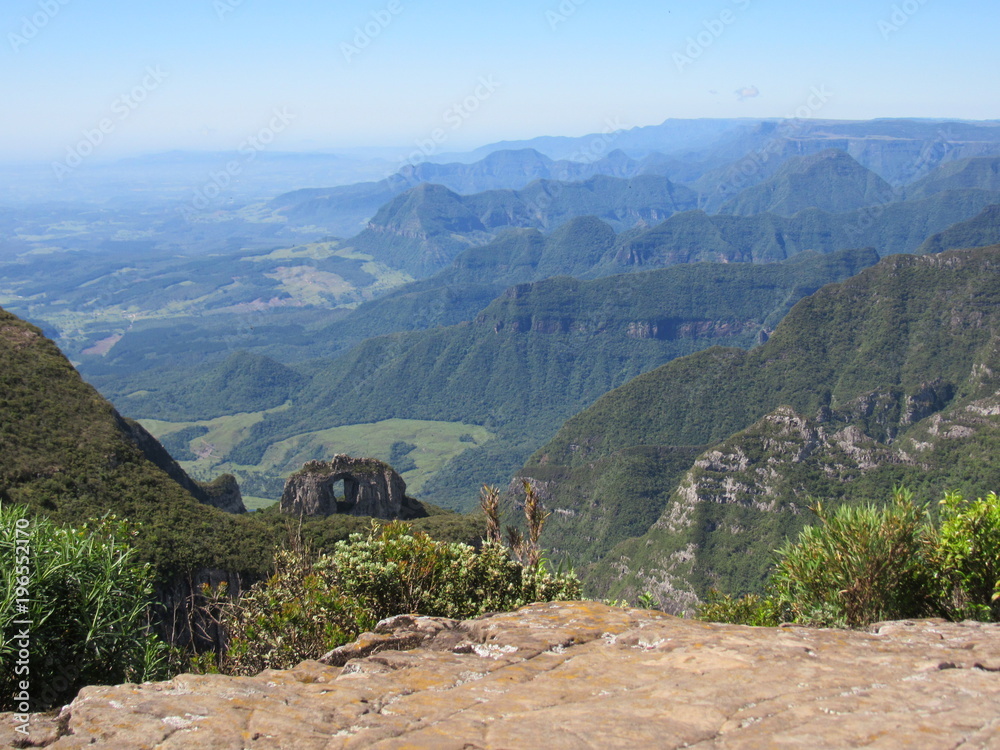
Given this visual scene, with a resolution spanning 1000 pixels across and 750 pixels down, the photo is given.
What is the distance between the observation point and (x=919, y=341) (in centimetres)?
17312

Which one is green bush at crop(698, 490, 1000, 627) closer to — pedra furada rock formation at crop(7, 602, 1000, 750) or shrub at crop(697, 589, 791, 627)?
pedra furada rock formation at crop(7, 602, 1000, 750)

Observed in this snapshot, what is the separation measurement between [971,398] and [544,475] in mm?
87252

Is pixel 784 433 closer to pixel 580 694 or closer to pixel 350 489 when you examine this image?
pixel 350 489

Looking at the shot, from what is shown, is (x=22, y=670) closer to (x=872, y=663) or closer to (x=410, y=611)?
(x=410, y=611)

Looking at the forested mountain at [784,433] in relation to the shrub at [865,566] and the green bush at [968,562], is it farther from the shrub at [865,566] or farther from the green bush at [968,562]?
the shrub at [865,566]

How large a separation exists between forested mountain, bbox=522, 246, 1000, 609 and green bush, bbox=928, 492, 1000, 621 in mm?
64244

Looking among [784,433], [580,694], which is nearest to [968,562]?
[580,694]

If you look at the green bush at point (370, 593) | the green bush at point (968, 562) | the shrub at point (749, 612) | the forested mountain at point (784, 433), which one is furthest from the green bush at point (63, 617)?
the forested mountain at point (784, 433)

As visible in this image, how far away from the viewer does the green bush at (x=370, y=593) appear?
1450cm

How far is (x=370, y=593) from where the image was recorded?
15.4 metres

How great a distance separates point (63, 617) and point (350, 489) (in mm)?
59387

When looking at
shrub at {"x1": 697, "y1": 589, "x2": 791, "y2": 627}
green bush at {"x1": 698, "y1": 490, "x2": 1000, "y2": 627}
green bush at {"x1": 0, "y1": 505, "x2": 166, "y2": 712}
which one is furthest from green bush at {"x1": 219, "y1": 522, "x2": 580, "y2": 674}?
shrub at {"x1": 697, "y1": 589, "x2": 791, "y2": 627}

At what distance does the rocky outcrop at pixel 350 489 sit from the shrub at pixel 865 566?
53.5 m

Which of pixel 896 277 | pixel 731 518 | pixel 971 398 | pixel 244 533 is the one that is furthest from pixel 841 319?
pixel 244 533
